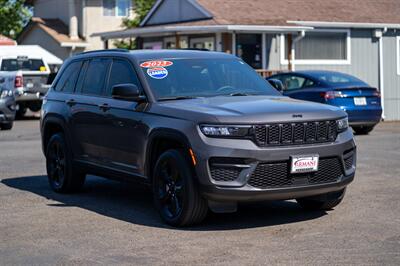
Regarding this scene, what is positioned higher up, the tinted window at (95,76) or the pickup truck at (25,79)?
the tinted window at (95,76)

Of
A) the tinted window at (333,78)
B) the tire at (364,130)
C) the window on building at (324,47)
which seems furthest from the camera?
the window on building at (324,47)

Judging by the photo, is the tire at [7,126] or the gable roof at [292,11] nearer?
the tire at [7,126]

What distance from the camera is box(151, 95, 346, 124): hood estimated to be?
7.59m

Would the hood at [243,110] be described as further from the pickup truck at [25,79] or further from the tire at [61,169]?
the pickup truck at [25,79]

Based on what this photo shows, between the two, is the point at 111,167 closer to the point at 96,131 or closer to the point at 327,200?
the point at 96,131

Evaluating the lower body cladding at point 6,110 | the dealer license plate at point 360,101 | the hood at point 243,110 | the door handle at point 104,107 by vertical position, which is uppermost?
the hood at point 243,110

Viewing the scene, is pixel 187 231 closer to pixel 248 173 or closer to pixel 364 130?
pixel 248 173

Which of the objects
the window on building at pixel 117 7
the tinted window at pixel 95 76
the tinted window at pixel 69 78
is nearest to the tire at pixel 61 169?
the tinted window at pixel 69 78

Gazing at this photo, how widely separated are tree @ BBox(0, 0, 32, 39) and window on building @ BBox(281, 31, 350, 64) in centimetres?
2836

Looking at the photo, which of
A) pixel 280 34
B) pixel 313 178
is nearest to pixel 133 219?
pixel 313 178

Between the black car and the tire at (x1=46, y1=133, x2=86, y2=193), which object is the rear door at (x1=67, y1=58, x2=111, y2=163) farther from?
the black car

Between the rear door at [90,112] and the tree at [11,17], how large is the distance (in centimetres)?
4254

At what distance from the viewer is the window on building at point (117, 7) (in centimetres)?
4319

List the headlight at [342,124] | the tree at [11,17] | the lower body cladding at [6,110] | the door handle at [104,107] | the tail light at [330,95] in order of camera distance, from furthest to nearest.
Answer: the tree at [11,17] < the lower body cladding at [6,110] < the tail light at [330,95] < the door handle at [104,107] < the headlight at [342,124]
